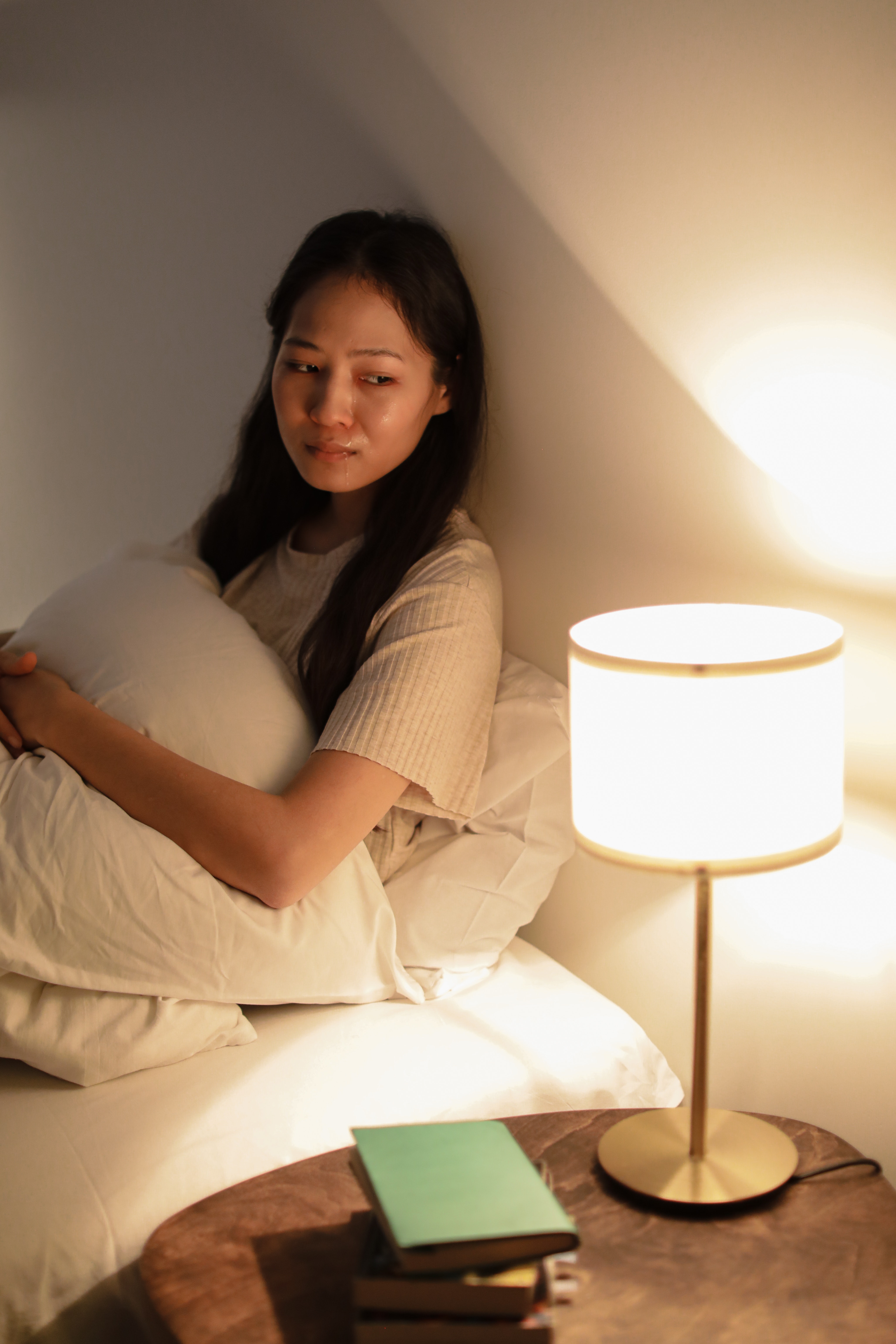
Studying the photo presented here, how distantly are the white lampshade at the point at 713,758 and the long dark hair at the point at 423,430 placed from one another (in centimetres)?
60

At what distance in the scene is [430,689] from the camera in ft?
4.20

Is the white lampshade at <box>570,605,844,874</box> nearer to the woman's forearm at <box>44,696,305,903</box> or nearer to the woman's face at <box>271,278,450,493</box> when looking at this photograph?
the woman's forearm at <box>44,696,305,903</box>

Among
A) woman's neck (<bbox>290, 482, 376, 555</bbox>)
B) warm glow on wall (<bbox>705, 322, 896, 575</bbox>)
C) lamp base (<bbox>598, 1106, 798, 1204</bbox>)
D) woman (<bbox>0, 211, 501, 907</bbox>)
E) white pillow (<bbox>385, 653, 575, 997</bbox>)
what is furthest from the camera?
woman's neck (<bbox>290, 482, 376, 555</bbox>)

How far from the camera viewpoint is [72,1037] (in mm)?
1096

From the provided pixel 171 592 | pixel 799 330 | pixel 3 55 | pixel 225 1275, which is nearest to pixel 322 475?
pixel 171 592

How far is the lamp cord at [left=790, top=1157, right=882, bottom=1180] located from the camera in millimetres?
901

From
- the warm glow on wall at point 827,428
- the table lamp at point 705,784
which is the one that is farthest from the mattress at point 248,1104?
the warm glow on wall at point 827,428

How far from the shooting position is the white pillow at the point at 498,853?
1354 mm

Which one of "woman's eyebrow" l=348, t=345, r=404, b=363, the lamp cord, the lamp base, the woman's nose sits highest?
"woman's eyebrow" l=348, t=345, r=404, b=363

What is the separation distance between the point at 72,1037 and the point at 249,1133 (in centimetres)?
20

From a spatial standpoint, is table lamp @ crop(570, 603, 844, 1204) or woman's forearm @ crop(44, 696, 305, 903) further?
woman's forearm @ crop(44, 696, 305, 903)

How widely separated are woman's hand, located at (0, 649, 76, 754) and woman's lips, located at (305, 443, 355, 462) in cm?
43

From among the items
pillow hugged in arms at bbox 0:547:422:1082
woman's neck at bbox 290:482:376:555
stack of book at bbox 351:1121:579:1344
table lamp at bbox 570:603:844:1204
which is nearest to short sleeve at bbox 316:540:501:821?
pillow hugged in arms at bbox 0:547:422:1082

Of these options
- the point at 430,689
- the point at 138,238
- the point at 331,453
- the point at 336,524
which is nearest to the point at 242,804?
the point at 430,689
